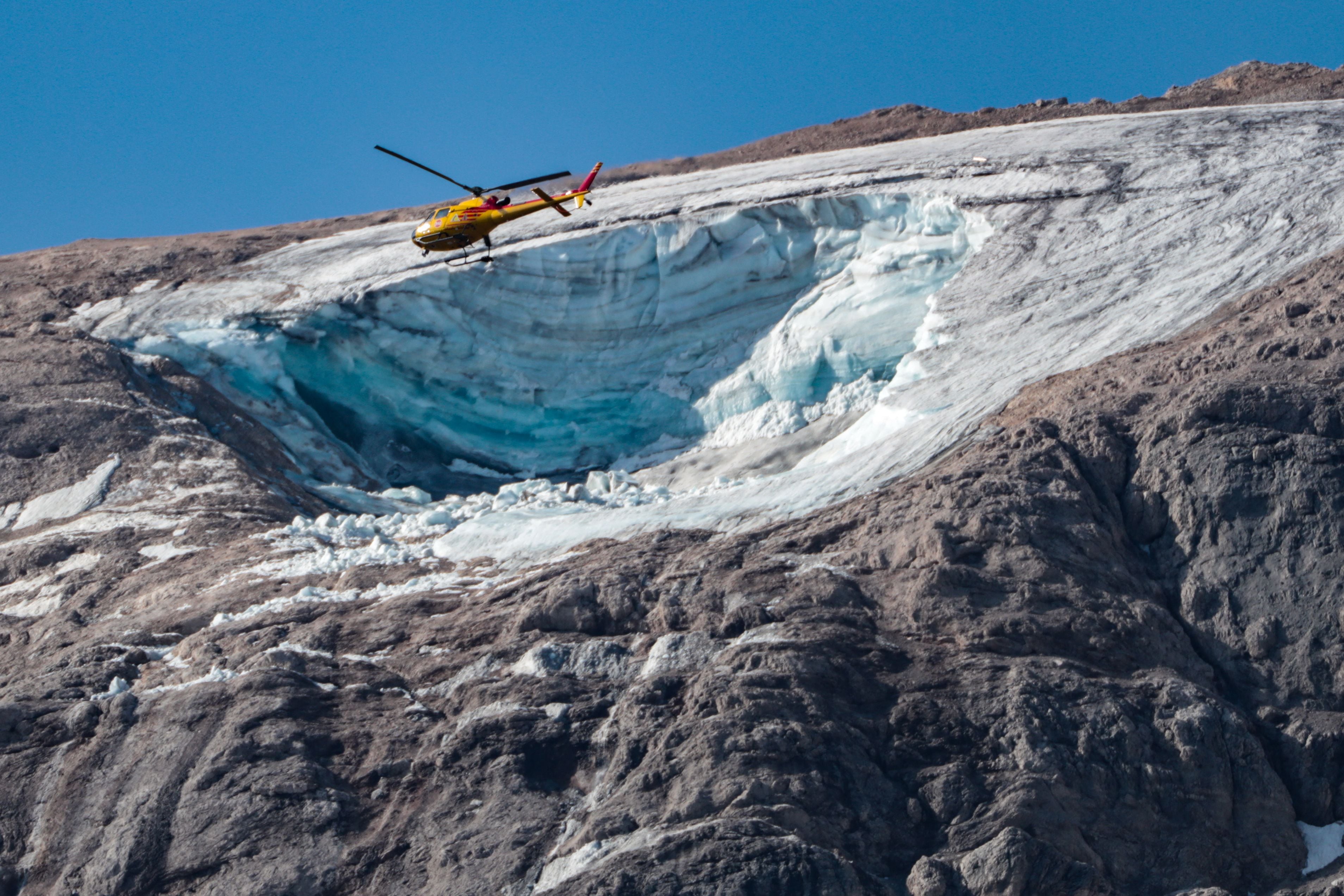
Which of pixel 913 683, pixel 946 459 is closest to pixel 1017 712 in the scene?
pixel 913 683

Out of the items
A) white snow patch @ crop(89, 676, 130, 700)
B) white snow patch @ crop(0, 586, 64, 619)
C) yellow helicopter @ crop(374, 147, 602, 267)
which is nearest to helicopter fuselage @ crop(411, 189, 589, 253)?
yellow helicopter @ crop(374, 147, 602, 267)

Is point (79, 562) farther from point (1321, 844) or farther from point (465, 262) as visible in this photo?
point (1321, 844)

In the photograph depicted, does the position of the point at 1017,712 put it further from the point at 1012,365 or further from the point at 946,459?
the point at 1012,365

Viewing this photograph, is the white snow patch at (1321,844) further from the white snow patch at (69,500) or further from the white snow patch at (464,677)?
the white snow patch at (69,500)

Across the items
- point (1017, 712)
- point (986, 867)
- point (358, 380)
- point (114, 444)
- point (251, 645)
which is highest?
point (358, 380)

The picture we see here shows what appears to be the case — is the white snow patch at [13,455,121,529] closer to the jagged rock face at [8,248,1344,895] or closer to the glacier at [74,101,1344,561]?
the glacier at [74,101,1344,561]

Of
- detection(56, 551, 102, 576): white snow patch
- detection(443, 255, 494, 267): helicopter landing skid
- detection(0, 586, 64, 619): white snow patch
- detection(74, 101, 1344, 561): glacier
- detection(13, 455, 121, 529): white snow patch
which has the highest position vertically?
detection(443, 255, 494, 267): helicopter landing skid
